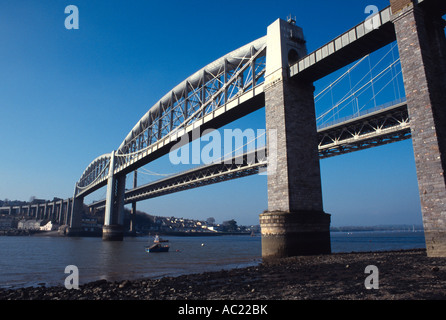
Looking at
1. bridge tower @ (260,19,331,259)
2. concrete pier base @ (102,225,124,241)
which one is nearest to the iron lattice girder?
concrete pier base @ (102,225,124,241)

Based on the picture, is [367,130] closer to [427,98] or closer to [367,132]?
[367,132]

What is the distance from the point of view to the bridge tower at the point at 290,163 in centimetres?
2183

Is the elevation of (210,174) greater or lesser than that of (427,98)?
greater

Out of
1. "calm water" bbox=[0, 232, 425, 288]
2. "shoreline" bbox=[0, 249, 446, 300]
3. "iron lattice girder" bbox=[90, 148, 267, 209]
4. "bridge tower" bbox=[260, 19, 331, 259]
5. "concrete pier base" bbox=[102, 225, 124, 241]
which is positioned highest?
"iron lattice girder" bbox=[90, 148, 267, 209]

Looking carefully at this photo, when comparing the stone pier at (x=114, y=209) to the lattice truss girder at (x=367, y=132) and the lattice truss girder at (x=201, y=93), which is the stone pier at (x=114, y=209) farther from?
the lattice truss girder at (x=367, y=132)

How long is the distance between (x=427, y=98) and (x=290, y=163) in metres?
9.59

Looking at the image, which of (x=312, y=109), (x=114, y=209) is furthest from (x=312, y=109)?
(x=114, y=209)

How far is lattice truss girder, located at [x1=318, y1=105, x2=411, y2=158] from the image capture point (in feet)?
141

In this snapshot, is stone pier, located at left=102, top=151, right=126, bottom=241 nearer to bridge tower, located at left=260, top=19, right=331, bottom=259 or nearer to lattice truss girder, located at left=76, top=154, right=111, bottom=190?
lattice truss girder, located at left=76, top=154, right=111, bottom=190

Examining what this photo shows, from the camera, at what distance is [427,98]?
16.1m

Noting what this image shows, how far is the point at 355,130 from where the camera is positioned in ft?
161

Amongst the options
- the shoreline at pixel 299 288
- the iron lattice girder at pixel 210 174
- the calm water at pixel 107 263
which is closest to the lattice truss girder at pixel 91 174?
the iron lattice girder at pixel 210 174

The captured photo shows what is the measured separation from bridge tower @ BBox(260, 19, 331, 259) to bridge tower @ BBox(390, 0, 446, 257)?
7993 mm

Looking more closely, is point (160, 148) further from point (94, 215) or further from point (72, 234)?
point (94, 215)
